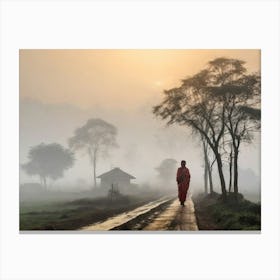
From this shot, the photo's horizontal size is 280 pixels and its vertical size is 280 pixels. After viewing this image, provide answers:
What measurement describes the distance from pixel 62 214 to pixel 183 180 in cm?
169

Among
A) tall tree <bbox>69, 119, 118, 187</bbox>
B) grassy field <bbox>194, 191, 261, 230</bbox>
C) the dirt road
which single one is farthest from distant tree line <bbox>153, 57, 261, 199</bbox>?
tall tree <bbox>69, 119, 118, 187</bbox>

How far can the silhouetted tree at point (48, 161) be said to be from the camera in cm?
642

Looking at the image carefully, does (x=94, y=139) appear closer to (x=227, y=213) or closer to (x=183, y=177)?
(x=183, y=177)

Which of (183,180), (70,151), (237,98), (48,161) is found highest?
(237,98)

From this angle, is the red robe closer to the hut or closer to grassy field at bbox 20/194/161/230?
the hut

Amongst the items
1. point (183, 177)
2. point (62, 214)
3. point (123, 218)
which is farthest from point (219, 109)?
point (62, 214)

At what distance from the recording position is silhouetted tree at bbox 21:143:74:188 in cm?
642

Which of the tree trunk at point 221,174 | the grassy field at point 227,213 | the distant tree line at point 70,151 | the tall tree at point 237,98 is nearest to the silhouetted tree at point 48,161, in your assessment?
the distant tree line at point 70,151

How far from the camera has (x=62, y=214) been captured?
21.0ft

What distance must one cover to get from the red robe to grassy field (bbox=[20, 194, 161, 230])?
3.13ft

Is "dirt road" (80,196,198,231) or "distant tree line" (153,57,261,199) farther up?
"distant tree line" (153,57,261,199)
